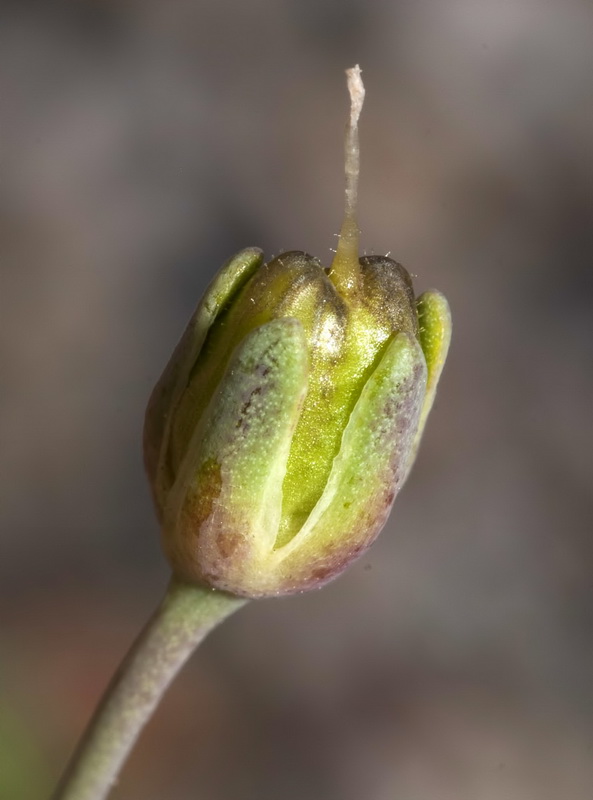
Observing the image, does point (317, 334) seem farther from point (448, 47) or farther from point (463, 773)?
point (448, 47)

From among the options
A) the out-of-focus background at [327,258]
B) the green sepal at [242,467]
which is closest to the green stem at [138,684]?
the green sepal at [242,467]

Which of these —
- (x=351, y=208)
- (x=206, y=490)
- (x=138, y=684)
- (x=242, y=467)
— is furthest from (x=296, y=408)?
(x=138, y=684)

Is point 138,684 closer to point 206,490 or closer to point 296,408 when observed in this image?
point 206,490

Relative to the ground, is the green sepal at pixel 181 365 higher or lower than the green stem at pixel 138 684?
higher

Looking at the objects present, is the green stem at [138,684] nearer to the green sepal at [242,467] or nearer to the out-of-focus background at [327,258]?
the green sepal at [242,467]

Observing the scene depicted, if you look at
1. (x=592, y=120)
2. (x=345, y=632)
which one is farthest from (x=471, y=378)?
(x=592, y=120)
